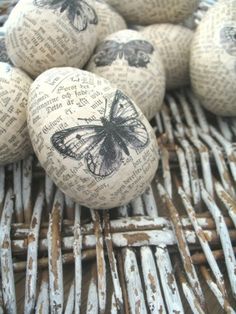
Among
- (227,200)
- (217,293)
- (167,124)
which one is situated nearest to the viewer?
(217,293)

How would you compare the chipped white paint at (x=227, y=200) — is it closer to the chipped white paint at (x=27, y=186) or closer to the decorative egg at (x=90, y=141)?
the decorative egg at (x=90, y=141)

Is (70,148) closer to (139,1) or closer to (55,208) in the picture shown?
(55,208)

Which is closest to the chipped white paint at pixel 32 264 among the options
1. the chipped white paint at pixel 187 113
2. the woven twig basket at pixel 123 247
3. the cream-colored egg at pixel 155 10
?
the woven twig basket at pixel 123 247

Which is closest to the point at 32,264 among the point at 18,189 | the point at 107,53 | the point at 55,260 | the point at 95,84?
the point at 55,260

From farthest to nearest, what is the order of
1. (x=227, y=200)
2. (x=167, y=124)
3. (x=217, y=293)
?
(x=167, y=124)
(x=227, y=200)
(x=217, y=293)

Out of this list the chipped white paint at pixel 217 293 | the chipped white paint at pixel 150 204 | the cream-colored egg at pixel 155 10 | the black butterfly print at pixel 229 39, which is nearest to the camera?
the chipped white paint at pixel 217 293

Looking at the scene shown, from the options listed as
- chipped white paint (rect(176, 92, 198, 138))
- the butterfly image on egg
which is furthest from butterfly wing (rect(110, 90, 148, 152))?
chipped white paint (rect(176, 92, 198, 138))

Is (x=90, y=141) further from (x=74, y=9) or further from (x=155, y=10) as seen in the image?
(x=155, y=10)

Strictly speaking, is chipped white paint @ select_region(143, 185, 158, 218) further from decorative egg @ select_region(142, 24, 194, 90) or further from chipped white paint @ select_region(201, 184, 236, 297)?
decorative egg @ select_region(142, 24, 194, 90)
